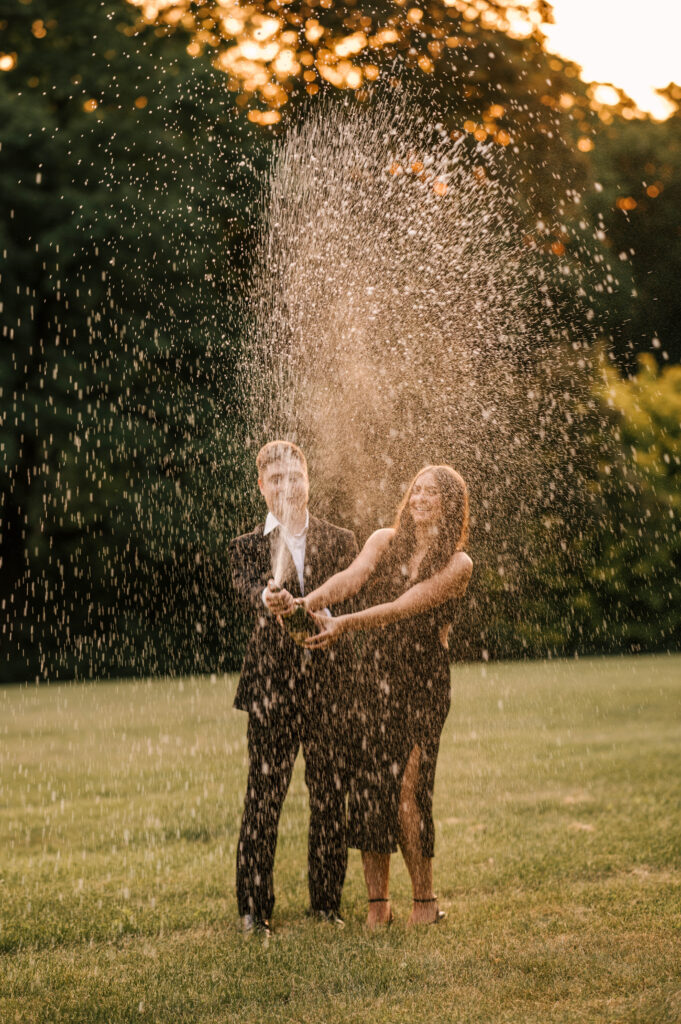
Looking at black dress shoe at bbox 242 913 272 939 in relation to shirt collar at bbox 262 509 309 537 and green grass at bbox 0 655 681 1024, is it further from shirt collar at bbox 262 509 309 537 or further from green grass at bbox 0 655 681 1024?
shirt collar at bbox 262 509 309 537

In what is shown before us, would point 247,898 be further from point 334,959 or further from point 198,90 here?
point 198,90

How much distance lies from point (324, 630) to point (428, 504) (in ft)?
2.32

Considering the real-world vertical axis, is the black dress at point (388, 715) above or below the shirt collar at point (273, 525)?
below

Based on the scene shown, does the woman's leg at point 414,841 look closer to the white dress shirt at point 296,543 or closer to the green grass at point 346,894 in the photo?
the green grass at point 346,894

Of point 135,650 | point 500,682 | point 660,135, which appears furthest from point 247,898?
point 660,135

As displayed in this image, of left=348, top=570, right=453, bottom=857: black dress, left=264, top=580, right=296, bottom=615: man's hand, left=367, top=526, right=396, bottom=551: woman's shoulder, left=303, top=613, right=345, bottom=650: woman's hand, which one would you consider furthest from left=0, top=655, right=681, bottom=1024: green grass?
left=367, top=526, right=396, bottom=551: woman's shoulder

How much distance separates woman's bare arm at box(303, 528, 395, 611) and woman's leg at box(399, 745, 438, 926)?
73 cm

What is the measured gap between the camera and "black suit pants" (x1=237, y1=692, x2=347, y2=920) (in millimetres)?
4746

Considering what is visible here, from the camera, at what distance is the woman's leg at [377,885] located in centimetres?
482

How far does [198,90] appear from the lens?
19234 millimetres

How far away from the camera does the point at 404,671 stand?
188 inches

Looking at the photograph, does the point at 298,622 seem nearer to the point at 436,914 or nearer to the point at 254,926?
the point at 254,926

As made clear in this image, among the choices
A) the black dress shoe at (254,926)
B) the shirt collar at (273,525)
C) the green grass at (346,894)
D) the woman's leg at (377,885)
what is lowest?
the green grass at (346,894)

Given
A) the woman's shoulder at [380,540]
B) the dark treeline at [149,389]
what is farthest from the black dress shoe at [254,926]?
the dark treeline at [149,389]
